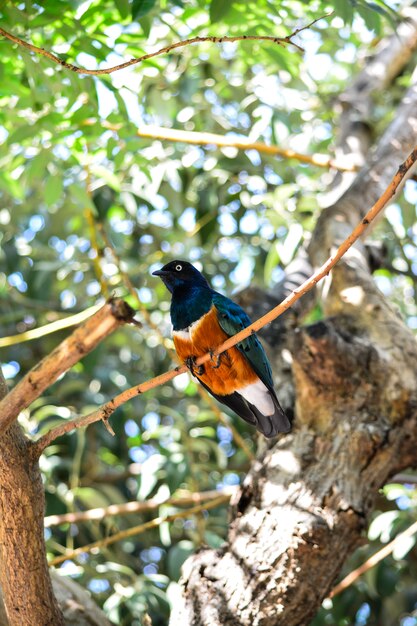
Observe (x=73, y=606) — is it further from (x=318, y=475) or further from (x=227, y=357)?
(x=227, y=357)

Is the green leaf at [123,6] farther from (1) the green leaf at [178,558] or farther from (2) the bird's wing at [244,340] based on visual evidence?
(1) the green leaf at [178,558]

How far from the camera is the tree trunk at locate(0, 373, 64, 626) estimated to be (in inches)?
93.3

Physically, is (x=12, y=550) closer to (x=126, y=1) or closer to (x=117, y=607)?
(x=117, y=607)

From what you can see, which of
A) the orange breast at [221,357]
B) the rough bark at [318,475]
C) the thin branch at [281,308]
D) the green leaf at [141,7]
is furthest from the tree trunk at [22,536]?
the green leaf at [141,7]

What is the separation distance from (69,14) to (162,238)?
2.24 metres

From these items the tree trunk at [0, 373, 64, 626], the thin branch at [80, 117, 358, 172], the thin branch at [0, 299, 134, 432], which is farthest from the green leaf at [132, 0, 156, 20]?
the thin branch at [0, 299, 134, 432]

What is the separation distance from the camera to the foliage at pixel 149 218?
11.8 ft

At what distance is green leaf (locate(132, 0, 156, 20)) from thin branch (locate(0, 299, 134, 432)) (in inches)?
58.2

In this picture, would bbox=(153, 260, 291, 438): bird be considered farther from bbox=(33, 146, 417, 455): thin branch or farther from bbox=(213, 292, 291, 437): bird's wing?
bbox=(33, 146, 417, 455): thin branch

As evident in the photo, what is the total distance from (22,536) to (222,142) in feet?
7.98

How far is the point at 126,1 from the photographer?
3041 millimetres

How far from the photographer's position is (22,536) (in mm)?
2416

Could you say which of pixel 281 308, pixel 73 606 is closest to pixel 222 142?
pixel 281 308

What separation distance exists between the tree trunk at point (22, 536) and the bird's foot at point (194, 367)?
Answer: 0.79 m
